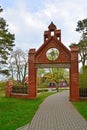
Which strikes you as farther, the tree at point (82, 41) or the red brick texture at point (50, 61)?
the tree at point (82, 41)

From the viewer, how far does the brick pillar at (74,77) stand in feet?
89.1

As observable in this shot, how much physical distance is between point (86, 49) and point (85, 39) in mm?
1714

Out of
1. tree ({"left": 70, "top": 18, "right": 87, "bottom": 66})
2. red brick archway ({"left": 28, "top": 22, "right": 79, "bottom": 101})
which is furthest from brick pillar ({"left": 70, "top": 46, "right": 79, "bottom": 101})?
tree ({"left": 70, "top": 18, "right": 87, "bottom": 66})

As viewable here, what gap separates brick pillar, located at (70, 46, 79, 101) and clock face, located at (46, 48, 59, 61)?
81.5 inches

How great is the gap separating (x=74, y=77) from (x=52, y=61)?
322cm

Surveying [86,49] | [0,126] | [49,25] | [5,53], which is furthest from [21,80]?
[0,126]

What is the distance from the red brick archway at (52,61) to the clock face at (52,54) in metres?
0.29

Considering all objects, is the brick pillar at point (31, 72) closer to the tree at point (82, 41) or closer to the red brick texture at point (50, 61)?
the red brick texture at point (50, 61)

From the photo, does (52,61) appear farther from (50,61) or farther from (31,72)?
(31,72)

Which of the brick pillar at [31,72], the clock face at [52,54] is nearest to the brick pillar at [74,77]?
the clock face at [52,54]

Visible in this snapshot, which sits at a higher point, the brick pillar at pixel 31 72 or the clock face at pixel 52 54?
the clock face at pixel 52 54

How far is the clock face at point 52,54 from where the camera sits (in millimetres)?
29272

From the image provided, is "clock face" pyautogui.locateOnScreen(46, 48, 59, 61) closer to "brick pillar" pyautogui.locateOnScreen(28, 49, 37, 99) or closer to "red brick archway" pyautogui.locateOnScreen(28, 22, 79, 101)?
"red brick archway" pyautogui.locateOnScreen(28, 22, 79, 101)

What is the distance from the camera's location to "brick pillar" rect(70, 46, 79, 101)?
27161 mm
